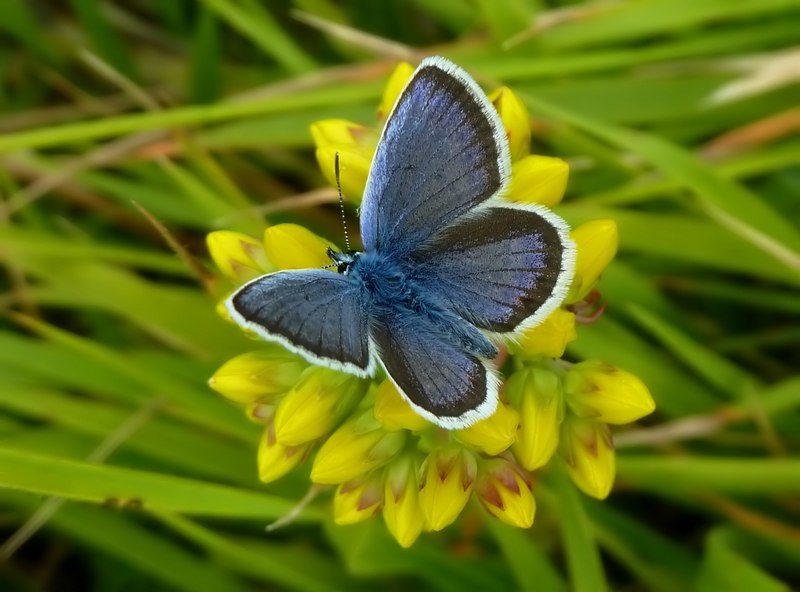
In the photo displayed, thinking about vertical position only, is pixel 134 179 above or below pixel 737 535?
above

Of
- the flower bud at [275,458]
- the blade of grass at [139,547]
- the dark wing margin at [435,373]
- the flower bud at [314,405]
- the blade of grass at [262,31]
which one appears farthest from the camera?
the blade of grass at [262,31]

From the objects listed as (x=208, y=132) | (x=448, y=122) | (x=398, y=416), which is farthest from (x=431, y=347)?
(x=208, y=132)

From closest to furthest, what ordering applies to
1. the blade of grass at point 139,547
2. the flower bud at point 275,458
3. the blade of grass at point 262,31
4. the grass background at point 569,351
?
the flower bud at point 275,458
the grass background at point 569,351
the blade of grass at point 139,547
the blade of grass at point 262,31

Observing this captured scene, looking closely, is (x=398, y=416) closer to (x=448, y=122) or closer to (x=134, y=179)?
(x=448, y=122)

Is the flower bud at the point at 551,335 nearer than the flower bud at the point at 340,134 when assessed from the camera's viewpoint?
Yes

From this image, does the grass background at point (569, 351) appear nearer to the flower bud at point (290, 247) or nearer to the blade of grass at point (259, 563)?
the blade of grass at point (259, 563)

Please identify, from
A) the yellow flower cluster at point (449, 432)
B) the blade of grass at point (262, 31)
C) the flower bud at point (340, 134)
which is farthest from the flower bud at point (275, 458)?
the blade of grass at point (262, 31)
